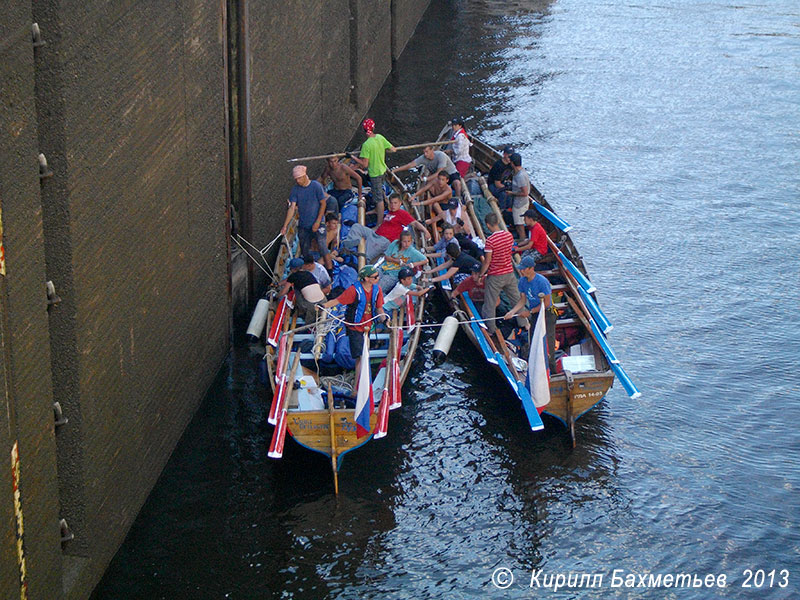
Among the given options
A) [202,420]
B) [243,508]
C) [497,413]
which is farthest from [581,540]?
[202,420]

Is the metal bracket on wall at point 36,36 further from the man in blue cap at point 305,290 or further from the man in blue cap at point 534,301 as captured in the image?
the man in blue cap at point 534,301

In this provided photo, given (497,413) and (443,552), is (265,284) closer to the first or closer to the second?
(497,413)

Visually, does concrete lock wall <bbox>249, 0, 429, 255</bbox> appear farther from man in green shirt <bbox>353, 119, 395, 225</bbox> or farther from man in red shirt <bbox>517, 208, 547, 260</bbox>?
man in red shirt <bbox>517, 208, 547, 260</bbox>

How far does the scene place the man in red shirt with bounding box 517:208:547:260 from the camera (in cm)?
1981

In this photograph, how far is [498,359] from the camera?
1694 centimetres

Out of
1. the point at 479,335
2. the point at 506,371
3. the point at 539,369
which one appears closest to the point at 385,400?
the point at 539,369

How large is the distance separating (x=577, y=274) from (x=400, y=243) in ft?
10.8

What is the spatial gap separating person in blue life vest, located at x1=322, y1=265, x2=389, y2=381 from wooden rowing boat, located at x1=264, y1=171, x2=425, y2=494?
0.52 meters

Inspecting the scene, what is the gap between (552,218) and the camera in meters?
21.4

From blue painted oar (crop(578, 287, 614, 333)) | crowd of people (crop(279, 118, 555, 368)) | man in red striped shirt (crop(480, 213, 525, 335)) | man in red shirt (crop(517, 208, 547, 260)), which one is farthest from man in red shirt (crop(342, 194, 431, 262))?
blue painted oar (crop(578, 287, 614, 333))

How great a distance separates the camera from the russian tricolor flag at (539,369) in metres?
15.4

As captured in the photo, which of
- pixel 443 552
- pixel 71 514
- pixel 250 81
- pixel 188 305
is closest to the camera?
pixel 71 514

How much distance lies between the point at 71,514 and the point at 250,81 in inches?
384

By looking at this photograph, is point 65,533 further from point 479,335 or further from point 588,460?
point 479,335
